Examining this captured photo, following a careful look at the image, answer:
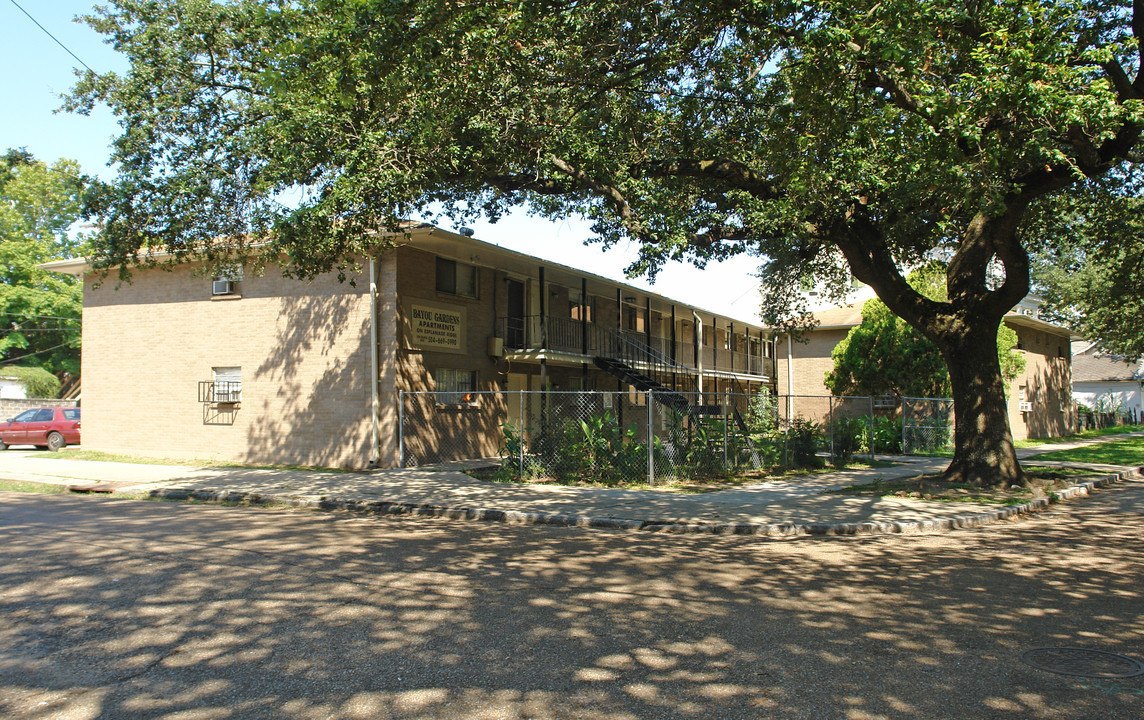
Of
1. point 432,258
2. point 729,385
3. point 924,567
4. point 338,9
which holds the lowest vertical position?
point 924,567

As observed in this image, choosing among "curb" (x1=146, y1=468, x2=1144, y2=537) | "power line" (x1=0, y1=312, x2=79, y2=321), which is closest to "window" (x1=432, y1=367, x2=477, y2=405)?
"curb" (x1=146, y1=468, x2=1144, y2=537)

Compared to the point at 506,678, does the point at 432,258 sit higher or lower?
higher

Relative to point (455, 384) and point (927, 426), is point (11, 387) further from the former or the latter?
point (927, 426)

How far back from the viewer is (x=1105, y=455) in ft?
76.6

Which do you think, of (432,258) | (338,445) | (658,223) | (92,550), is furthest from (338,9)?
(338,445)

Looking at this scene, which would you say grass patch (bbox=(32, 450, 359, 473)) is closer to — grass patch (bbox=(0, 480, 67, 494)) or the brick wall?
the brick wall

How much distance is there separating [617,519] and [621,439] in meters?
4.57

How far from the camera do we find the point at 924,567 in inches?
314

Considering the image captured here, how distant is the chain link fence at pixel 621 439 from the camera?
602 inches

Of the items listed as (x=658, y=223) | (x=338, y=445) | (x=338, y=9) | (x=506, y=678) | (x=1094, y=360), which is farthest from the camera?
(x=1094, y=360)

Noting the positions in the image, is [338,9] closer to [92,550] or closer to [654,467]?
[92,550]

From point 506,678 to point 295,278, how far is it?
52.2ft

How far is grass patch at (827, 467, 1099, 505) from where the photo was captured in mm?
12945

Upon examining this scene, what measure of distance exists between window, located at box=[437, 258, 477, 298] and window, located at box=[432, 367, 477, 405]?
6.42 ft
